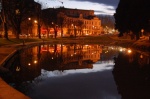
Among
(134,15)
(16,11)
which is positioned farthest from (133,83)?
(16,11)

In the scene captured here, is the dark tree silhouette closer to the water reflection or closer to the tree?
the tree

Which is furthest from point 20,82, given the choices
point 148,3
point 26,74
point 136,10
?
point 136,10

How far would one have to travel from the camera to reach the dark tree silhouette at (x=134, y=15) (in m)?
52.6

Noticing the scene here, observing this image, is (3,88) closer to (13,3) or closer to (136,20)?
(136,20)

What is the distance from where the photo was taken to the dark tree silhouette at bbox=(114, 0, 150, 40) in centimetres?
5259

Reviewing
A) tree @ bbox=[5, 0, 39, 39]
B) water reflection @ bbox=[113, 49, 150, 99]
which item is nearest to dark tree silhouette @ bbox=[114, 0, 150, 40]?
tree @ bbox=[5, 0, 39, 39]

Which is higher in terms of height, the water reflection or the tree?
the tree

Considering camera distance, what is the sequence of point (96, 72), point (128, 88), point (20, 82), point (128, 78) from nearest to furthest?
point (128, 88), point (20, 82), point (128, 78), point (96, 72)

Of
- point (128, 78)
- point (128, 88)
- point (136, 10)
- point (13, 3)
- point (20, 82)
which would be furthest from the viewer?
point (13, 3)

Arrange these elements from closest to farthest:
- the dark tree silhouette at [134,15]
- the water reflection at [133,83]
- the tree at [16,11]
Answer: the water reflection at [133,83], the dark tree silhouette at [134,15], the tree at [16,11]

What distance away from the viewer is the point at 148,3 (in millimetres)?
50812

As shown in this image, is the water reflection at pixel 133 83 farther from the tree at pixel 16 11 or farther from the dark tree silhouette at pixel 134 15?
the tree at pixel 16 11

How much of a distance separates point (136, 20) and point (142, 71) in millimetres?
29689

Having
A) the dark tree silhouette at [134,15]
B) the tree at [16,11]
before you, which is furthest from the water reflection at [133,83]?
the tree at [16,11]
